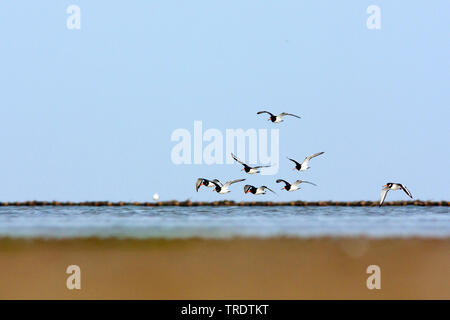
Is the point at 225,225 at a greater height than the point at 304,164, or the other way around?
the point at 304,164

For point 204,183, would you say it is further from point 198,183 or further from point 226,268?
point 226,268

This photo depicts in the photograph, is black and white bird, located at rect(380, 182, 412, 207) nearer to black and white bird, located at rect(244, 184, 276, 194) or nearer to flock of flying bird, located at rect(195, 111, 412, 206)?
flock of flying bird, located at rect(195, 111, 412, 206)

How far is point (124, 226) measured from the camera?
2112cm

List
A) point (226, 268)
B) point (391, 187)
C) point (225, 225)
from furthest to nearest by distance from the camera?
point (391, 187), point (225, 225), point (226, 268)

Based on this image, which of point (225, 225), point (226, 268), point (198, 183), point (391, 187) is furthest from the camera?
point (198, 183)

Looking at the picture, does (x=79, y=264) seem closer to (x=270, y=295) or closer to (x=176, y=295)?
(x=176, y=295)

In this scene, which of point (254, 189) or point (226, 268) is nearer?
point (226, 268)

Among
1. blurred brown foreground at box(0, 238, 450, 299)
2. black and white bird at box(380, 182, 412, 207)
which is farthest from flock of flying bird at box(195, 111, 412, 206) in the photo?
blurred brown foreground at box(0, 238, 450, 299)

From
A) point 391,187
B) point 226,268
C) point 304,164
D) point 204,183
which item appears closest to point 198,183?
point 204,183

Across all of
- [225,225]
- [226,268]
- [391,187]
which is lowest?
[226,268]

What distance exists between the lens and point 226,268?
1360 cm

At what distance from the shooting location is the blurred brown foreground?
12.1 m
